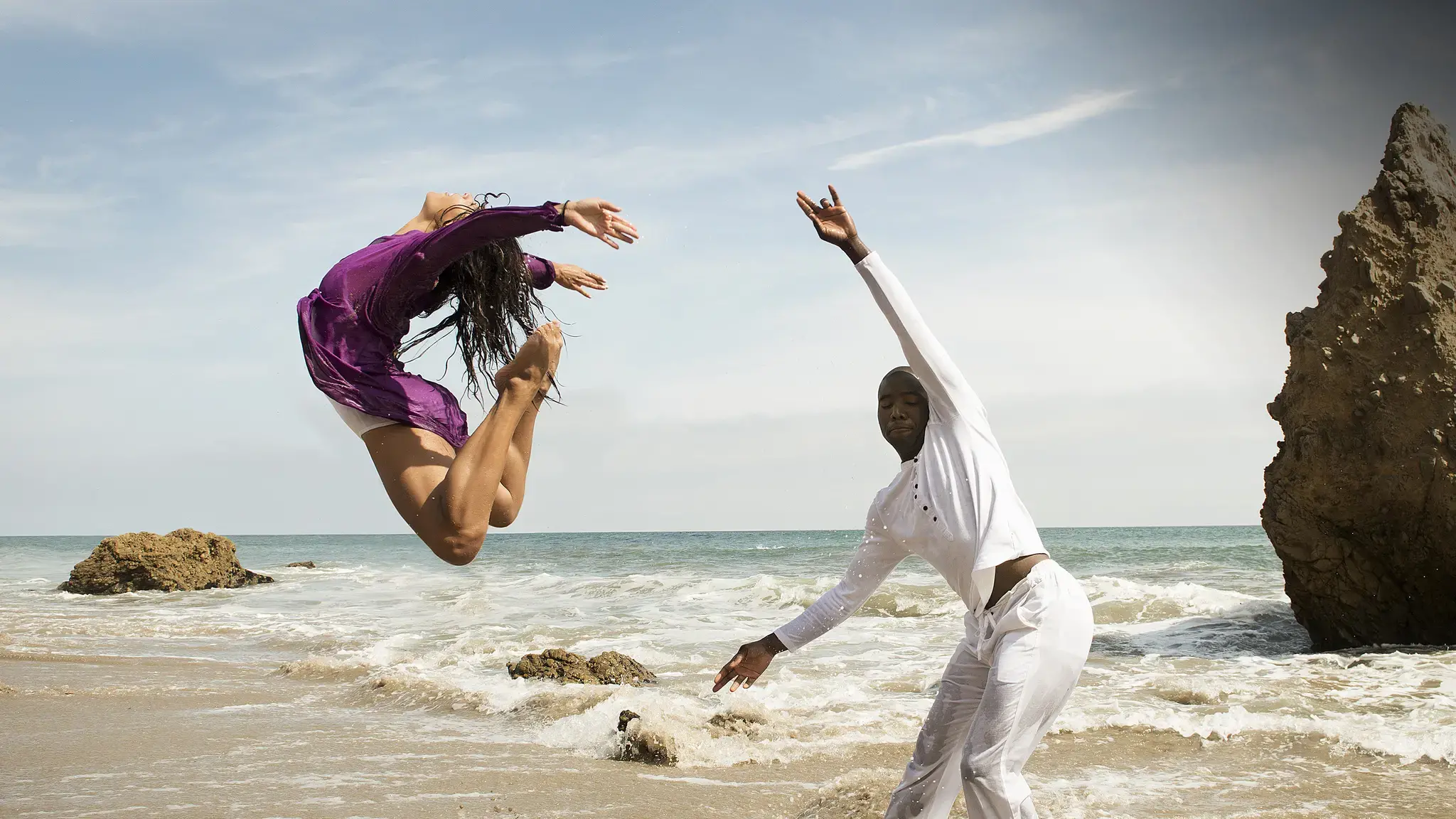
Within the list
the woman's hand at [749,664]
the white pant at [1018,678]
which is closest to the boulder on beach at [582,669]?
the woman's hand at [749,664]

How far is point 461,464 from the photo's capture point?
3.58m

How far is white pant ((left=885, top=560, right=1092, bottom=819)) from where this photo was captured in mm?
3029

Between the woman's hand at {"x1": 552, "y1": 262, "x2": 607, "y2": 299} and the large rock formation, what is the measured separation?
22.0 feet

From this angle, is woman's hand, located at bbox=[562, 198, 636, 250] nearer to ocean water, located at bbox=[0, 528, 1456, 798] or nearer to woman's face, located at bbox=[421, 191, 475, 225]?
woman's face, located at bbox=[421, 191, 475, 225]

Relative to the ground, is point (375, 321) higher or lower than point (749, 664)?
higher

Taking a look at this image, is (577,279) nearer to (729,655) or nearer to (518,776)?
(518,776)

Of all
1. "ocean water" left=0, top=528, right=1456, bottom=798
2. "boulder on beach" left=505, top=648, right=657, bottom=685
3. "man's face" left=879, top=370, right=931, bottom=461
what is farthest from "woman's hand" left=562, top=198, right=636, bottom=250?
"boulder on beach" left=505, top=648, right=657, bottom=685

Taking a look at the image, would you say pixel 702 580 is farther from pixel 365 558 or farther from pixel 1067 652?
pixel 365 558

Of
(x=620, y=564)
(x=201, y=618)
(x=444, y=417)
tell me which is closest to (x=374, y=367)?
(x=444, y=417)

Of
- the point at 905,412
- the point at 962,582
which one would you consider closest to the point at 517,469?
the point at 905,412

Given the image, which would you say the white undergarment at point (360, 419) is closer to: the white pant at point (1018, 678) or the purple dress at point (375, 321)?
the purple dress at point (375, 321)

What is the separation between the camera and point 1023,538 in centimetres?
321

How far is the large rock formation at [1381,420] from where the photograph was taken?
8.15 metres

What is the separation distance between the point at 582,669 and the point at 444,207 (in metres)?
4.91
